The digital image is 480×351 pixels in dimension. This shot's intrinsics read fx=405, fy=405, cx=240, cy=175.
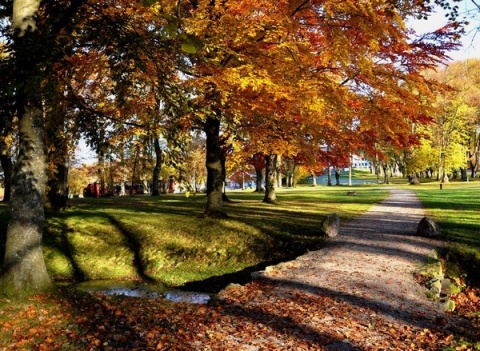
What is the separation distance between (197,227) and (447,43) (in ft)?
42.3

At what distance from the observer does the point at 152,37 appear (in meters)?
8.30

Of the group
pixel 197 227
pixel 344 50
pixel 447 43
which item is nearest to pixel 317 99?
pixel 344 50

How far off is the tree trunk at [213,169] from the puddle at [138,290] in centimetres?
576

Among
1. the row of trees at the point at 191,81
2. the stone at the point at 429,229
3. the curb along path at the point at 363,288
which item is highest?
the row of trees at the point at 191,81

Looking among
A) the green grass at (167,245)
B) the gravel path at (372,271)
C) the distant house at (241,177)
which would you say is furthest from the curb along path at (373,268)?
the distant house at (241,177)

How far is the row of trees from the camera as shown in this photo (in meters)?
7.23

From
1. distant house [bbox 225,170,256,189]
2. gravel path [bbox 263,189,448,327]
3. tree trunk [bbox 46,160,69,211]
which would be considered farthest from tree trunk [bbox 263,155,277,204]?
distant house [bbox 225,170,256,189]

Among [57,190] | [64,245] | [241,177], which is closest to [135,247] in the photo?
[64,245]

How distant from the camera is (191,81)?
12367 mm

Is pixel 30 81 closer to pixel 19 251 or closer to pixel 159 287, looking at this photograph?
pixel 19 251

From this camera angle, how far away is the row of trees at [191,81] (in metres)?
7.23

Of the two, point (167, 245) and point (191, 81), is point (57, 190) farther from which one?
point (191, 81)

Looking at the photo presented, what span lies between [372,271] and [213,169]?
8603 mm

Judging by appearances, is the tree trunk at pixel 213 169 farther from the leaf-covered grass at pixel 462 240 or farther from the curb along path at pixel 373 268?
the leaf-covered grass at pixel 462 240
